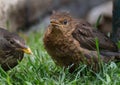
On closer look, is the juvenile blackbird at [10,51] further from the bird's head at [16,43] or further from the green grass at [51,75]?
the green grass at [51,75]

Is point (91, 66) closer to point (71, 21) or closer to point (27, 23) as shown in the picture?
point (71, 21)

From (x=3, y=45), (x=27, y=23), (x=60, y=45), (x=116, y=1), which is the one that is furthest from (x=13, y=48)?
(x=27, y=23)

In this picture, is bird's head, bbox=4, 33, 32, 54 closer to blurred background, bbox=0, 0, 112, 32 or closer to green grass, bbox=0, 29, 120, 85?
green grass, bbox=0, 29, 120, 85

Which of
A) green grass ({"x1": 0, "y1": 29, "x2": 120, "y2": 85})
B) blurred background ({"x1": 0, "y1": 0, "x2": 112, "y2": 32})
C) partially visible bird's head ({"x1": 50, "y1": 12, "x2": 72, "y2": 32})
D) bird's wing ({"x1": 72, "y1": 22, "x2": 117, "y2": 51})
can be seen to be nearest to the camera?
green grass ({"x1": 0, "y1": 29, "x2": 120, "y2": 85})

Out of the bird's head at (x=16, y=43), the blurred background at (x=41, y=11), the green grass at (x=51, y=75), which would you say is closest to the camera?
the green grass at (x=51, y=75)

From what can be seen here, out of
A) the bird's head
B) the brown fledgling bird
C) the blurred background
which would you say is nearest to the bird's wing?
the brown fledgling bird

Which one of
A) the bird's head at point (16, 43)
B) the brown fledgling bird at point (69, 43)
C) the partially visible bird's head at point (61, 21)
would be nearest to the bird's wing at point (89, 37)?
the brown fledgling bird at point (69, 43)

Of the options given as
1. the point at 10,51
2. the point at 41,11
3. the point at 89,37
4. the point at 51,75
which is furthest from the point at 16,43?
the point at 41,11

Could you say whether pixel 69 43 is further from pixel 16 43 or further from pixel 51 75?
pixel 16 43
